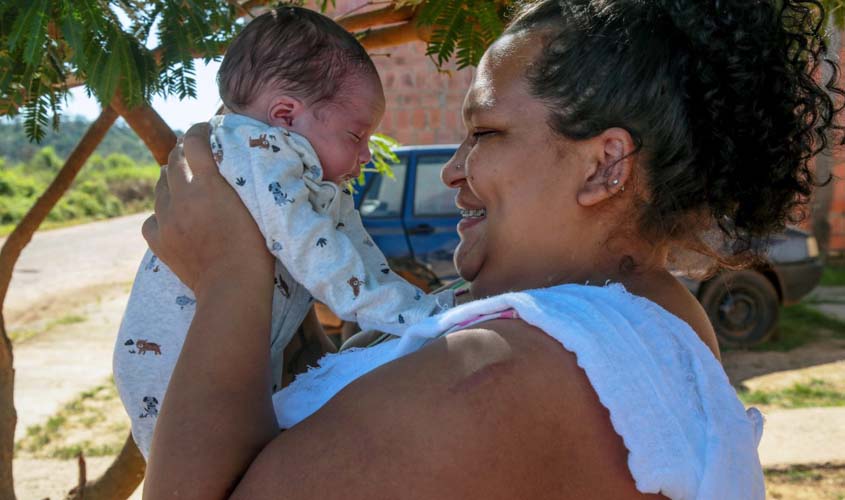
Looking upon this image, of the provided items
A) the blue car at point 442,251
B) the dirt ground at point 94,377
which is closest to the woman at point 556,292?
the dirt ground at point 94,377

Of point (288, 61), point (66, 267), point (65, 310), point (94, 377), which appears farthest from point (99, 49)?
point (66, 267)

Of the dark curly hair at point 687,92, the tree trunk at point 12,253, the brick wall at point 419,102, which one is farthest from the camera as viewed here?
the brick wall at point 419,102

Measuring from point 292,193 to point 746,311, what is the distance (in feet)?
23.8

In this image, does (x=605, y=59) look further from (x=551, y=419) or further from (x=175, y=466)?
(x=175, y=466)

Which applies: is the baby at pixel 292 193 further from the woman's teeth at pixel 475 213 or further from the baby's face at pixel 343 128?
the woman's teeth at pixel 475 213

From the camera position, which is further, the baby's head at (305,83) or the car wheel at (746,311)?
the car wheel at (746,311)

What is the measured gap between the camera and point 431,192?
24.7 ft

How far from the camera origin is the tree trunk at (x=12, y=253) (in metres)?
2.56

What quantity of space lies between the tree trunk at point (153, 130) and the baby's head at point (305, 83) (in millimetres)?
489

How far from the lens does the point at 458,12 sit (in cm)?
233

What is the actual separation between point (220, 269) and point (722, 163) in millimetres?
855

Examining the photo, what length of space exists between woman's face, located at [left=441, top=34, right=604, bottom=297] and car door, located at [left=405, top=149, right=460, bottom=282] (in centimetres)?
558

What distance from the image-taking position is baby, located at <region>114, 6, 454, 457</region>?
1574 mm

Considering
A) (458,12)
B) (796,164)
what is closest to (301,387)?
(796,164)
